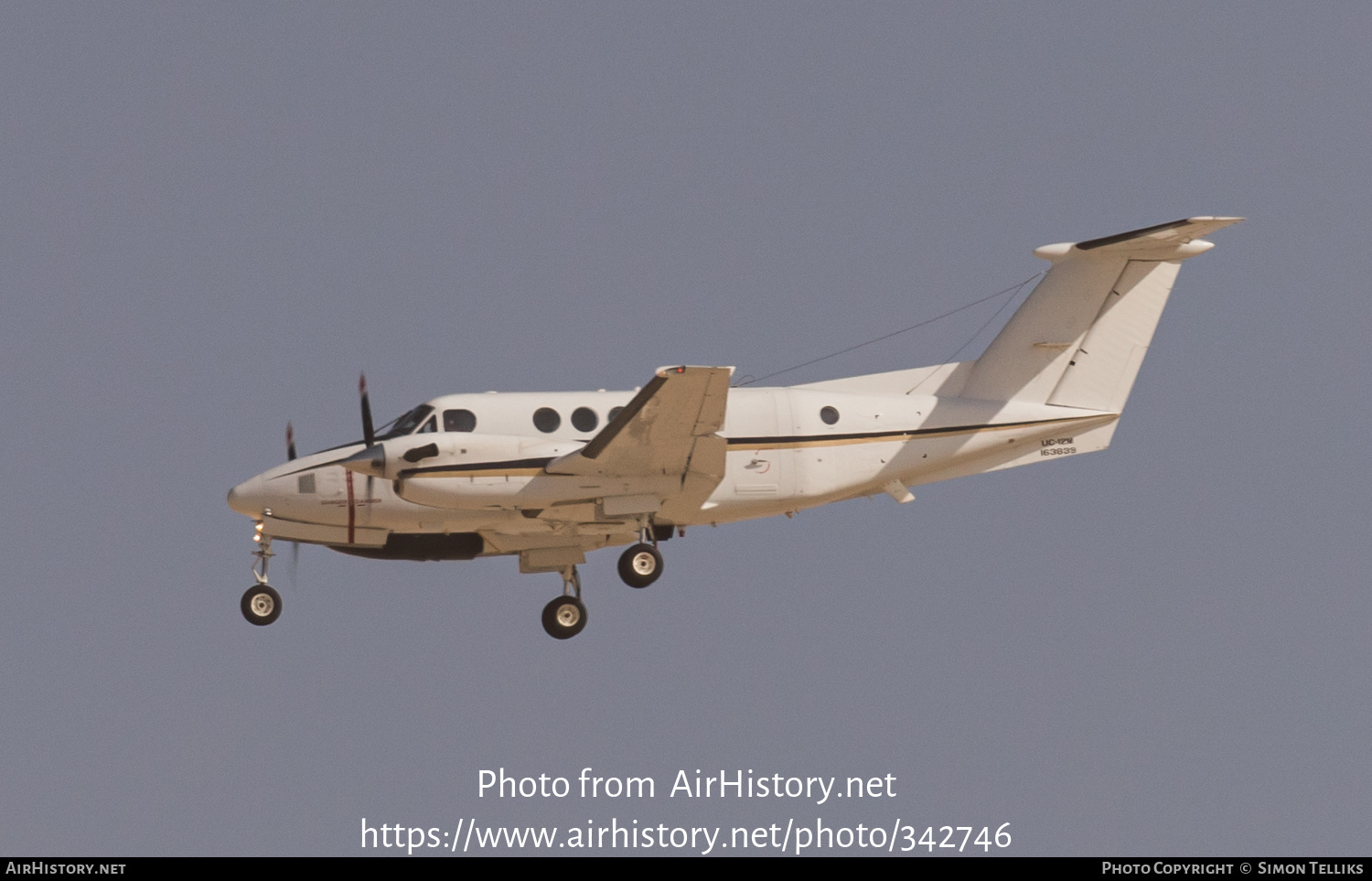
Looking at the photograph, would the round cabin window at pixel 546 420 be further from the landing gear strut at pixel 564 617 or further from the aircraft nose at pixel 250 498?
the aircraft nose at pixel 250 498

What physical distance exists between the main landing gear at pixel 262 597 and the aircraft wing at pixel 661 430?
447cm

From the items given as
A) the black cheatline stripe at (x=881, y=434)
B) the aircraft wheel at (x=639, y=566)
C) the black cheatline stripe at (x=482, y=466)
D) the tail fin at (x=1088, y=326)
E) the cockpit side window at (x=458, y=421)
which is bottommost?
the aircraft wheel at (x=639, y=566)

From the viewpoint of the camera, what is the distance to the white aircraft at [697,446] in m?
23.5

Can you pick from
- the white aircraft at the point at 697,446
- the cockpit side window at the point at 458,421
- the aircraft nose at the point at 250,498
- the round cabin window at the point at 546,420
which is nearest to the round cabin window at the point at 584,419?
the white aircraft at the point at 697,446

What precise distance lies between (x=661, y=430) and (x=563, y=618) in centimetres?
382

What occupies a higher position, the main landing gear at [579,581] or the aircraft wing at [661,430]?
the aircraft wing at [661,430]

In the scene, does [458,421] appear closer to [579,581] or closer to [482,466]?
[482,466]

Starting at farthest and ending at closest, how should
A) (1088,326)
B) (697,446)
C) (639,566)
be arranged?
1. (1088,326)
2. (639,566)
3. (697,446)

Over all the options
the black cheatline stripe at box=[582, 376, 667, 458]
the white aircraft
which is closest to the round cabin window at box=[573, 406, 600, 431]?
the white aircraft

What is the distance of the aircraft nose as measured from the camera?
82.1 feet

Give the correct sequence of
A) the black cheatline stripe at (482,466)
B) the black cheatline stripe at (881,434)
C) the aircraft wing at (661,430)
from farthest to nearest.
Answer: the black cheatline stripe at (881,434), the black cheatline stripe at (482,466), the aircraft wing at (661,430)

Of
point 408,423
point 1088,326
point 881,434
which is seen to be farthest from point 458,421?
point 1088,326

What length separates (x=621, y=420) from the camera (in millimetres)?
22859

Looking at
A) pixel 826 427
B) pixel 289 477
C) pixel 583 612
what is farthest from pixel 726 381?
pixel 289 477
